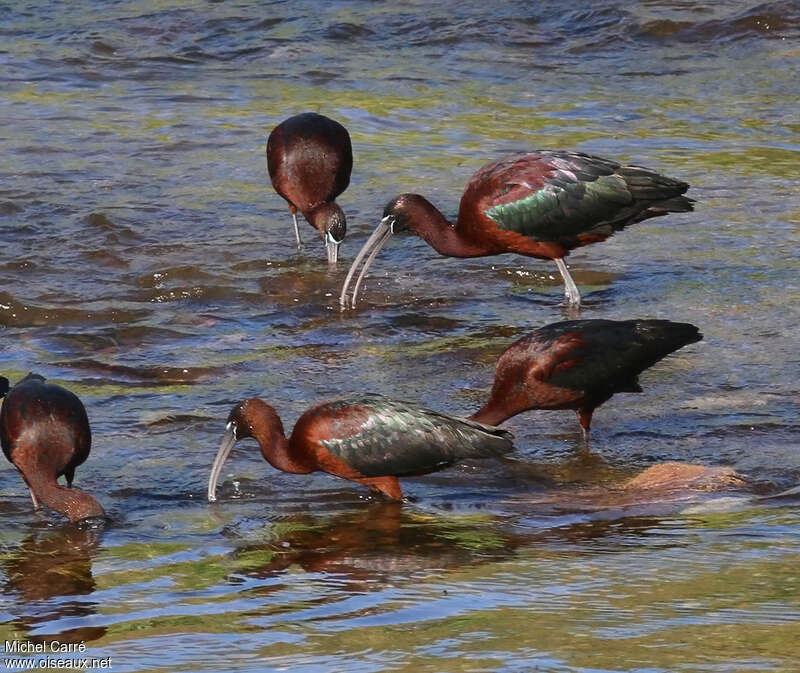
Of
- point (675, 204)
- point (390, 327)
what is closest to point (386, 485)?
point (390, 327)

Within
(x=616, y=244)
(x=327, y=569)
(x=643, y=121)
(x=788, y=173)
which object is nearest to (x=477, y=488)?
(x=327, y=569)

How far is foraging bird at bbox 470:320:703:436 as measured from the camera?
799 cm

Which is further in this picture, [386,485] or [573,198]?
[573,198]

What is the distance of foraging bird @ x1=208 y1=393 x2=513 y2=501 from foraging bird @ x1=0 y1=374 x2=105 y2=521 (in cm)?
58

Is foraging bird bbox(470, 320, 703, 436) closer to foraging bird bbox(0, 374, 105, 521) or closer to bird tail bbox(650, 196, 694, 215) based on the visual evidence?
foraging bird bbox(0, 374, 105, 521)

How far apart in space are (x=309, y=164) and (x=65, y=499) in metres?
5.40

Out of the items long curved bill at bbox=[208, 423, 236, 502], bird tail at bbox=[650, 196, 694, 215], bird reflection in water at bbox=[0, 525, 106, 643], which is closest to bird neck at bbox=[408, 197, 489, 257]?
bird tail at bbox=[650, 196, 694, 215]

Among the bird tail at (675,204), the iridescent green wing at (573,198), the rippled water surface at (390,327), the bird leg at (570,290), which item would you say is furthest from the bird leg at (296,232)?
the bird tail at (675,204)

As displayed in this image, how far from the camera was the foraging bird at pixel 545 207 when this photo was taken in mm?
10164

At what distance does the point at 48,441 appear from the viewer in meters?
7.20

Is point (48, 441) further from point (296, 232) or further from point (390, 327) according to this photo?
point (296, 232)

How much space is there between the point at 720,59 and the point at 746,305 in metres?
6.99

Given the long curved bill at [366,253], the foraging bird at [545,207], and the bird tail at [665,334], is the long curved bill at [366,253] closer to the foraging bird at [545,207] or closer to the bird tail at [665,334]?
the foraging bird at [545,207]

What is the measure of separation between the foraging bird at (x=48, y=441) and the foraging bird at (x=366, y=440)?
580 millimetres
